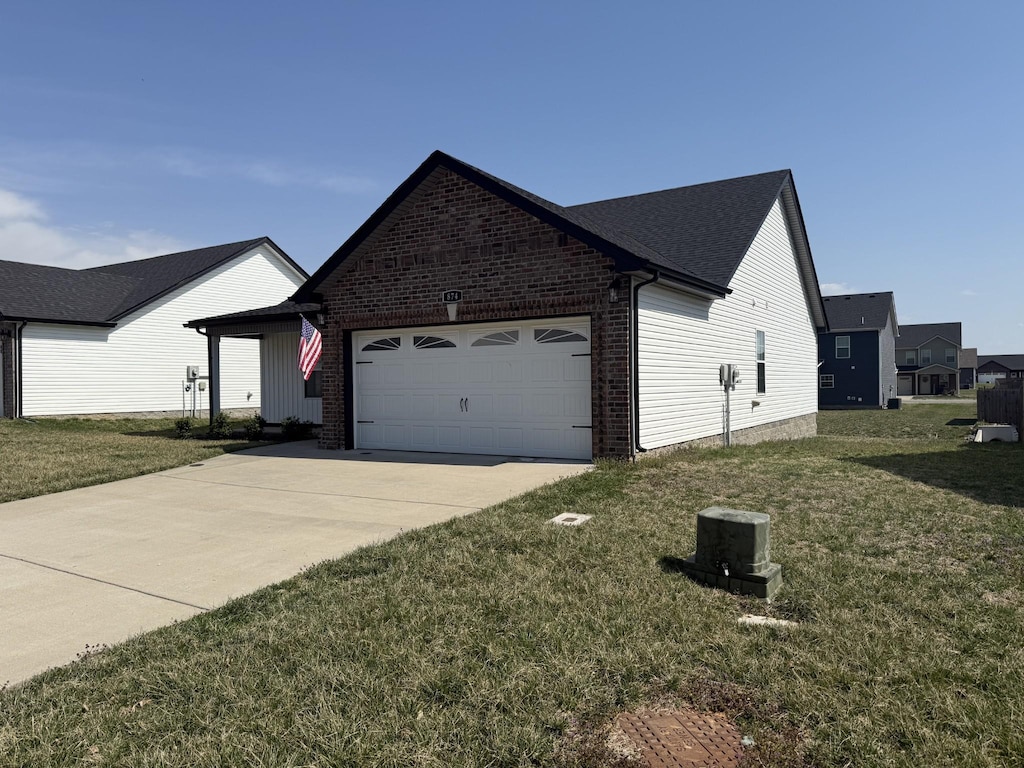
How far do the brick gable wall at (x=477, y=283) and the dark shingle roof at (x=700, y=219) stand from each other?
290 cm

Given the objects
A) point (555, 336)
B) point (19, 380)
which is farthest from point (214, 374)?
point (555, 336)

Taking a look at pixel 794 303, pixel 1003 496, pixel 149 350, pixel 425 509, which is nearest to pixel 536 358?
pixel 425 509

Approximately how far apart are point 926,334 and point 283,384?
72200mm

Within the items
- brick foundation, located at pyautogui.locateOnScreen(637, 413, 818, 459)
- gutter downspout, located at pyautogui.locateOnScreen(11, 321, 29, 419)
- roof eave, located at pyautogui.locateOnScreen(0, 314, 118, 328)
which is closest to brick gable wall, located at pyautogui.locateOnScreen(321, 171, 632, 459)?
brick foundation, located at pyautogui.locateOnScreen(637, 413, 818, 459)

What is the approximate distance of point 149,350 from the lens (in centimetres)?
2573

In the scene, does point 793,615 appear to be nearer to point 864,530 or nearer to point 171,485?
point 864,530

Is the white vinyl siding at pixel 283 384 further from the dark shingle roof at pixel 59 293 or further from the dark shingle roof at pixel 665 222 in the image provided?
the dark shingle roof at pixel 59 293

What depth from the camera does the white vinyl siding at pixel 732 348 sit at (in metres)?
11.4

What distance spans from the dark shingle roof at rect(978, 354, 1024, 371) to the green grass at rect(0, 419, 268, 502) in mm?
116462

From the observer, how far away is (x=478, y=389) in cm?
1216

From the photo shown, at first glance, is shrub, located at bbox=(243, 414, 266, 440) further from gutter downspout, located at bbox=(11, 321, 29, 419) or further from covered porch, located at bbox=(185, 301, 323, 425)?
gutter downspout, located at bbox=(11, 321, 29, 419)

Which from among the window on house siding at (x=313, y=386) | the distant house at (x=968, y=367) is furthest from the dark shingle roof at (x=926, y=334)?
the window on house siding at (x=313, y=386)

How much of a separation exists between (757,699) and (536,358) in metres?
8.65

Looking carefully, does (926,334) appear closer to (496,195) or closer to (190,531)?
(496,195)
